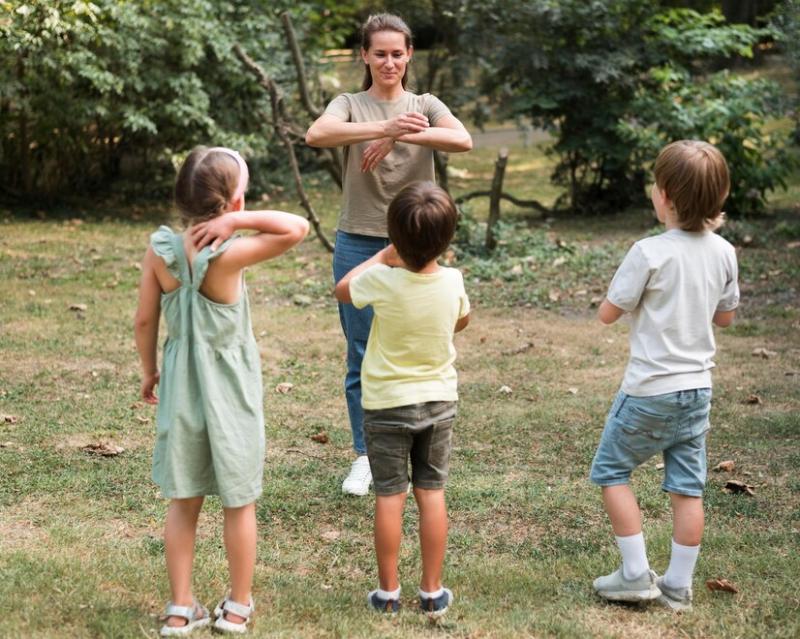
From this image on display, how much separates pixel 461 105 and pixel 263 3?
2.93 metres

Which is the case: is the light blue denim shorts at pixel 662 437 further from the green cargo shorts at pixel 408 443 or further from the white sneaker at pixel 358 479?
the white sneaker at pixel 358 479

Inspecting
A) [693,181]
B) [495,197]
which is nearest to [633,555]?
[693,181]

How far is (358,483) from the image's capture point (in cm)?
475

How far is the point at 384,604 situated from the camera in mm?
3514

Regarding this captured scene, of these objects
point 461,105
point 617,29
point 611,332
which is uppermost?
point 617,29

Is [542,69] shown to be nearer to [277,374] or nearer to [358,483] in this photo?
[277,374]

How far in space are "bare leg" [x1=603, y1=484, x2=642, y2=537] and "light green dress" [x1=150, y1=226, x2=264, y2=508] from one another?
3.86 ft

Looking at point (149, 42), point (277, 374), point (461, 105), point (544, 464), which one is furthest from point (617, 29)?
point (544, 464)

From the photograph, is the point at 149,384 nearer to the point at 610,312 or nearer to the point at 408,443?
the point at 408,443

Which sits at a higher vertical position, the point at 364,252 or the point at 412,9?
the point at 412,9

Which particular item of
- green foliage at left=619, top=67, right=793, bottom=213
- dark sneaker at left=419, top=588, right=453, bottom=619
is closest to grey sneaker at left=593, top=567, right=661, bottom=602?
dark sneaker at left=419, top=588, right=453, bottom=619

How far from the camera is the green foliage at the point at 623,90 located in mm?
11672

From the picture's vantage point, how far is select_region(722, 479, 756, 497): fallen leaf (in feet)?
15.6

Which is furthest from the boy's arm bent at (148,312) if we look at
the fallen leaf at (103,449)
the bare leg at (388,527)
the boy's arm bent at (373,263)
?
the fallen leaf at (103,449)
